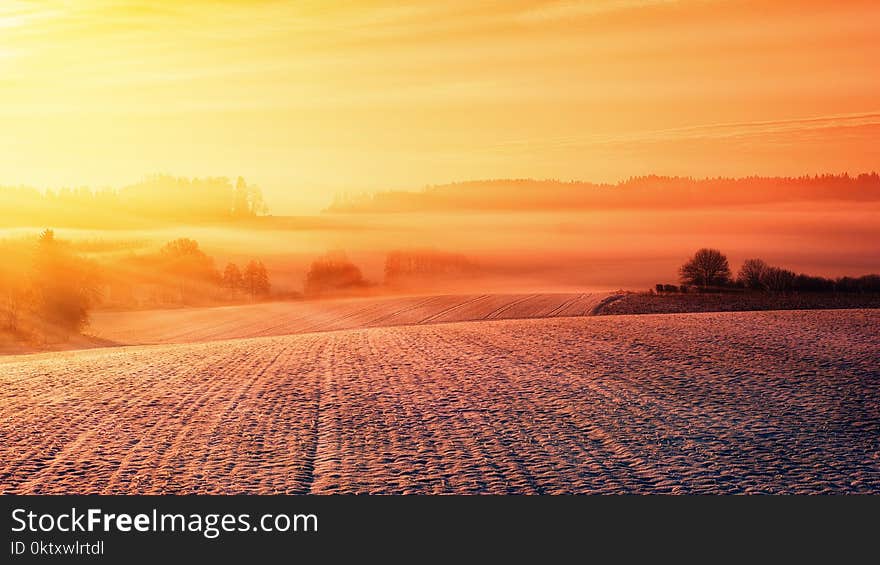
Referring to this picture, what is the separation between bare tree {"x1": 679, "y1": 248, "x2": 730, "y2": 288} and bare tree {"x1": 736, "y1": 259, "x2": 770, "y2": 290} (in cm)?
110

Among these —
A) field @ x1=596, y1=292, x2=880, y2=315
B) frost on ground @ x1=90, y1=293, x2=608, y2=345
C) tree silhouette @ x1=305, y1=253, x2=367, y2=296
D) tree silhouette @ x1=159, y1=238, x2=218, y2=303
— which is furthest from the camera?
tree silhouette @ x1=305, y1=253, x2=367, y2=296

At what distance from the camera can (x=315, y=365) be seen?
2653cm

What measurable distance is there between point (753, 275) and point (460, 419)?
53755 mm

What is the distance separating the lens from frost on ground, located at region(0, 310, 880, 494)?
12711 mm

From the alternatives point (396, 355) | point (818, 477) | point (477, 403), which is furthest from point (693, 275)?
point (818, 477)

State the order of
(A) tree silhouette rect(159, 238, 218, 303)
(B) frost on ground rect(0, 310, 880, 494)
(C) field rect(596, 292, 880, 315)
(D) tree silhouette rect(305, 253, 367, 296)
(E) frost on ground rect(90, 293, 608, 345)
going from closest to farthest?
(B) frost on ground rect(0, 310, 880, 494), (C) field rect(596, 292, 880, 315), (E) frost on ground rect(90, 293, 608, 345), (A) tree silhouette rect(159, 238, 218, 303), (D) tree silhouette rect(305, 253, 367, 296)

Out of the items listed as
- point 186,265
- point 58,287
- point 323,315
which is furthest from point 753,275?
point 186,265

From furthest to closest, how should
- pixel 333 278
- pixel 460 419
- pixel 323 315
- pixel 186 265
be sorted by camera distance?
pixel 333 278 < pixel 186 265 < pixel 323 315 < pixel 460 419

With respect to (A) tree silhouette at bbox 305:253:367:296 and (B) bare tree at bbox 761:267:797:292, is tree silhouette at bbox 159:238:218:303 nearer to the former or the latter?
(A) tree silhouette at bbox 305:253:367:296

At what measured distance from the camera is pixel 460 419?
17297 millimetres

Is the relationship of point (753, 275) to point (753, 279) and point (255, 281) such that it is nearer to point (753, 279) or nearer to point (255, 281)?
point (753, 279)

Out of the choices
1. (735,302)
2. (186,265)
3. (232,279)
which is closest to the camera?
(735,302)

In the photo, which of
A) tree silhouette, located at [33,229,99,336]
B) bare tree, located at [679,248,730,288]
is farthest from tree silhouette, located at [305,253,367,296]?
bare tree, located at [679,248,730,288]

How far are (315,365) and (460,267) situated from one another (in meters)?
101
